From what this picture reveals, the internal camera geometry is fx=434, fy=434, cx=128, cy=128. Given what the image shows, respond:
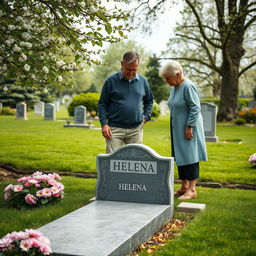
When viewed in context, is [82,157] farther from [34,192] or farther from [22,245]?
[22,245]

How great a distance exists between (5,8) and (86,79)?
82111mm

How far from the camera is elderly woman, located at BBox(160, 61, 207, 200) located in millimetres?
6262

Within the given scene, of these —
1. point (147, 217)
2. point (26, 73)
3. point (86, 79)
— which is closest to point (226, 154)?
point (26, 73)

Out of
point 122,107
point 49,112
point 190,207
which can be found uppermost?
point 122,107

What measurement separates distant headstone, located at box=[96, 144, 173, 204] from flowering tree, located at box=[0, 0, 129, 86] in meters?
1.84

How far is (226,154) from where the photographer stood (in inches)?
472

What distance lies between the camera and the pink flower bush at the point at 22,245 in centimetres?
337

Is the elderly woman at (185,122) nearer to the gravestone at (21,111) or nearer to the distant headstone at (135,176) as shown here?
the distant headstone at (135,176)

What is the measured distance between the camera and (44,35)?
753 centimetres

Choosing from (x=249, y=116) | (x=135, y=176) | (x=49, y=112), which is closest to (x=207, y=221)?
(x=135, y=176)

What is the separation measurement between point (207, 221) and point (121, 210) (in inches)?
42.6

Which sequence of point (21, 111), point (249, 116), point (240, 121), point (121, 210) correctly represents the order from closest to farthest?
point (121, 210) < point (240, 121) < point (249, 116) < point (21, 111)

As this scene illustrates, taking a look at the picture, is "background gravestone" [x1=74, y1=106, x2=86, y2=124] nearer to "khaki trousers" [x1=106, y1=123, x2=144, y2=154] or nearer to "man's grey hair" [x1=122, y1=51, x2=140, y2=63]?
"khaki trousers" [x1=106, y1=123, x2=144, y2=154]

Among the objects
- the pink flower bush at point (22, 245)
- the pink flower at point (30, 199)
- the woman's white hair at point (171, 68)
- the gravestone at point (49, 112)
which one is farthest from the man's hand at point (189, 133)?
the gravestone at point (49, 112)
